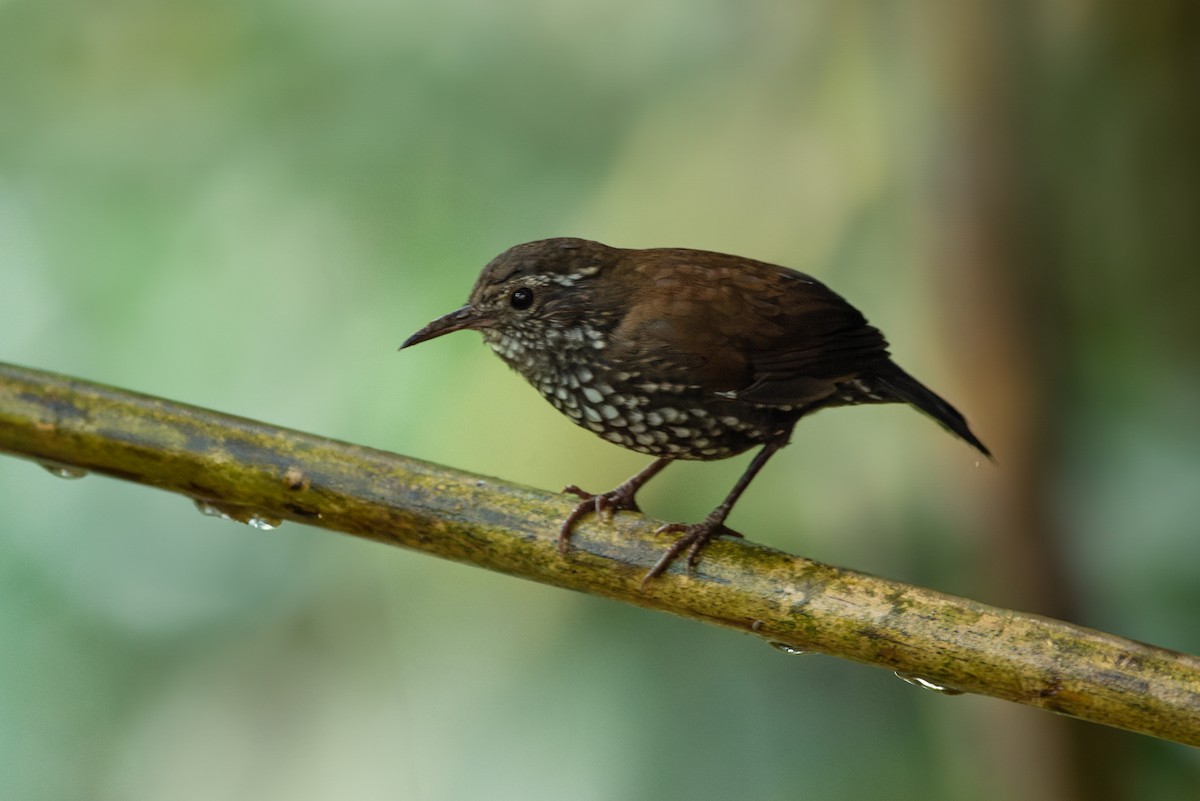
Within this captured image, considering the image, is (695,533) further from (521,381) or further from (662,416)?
(521,381)

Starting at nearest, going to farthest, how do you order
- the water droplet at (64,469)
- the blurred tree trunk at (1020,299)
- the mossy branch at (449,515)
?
1. the mossy branch at (449,515)
2. the water droplet at (64,469)
3. the blurred tree trunk at (1020,299)

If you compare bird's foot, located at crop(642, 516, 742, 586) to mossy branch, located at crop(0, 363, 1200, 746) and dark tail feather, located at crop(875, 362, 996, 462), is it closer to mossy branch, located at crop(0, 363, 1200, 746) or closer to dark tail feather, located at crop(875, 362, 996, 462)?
mossy branch, located at crop(0, 363, 1200, 746)

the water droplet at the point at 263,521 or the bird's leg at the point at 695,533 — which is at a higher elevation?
the bird's leg at the point at 695,533

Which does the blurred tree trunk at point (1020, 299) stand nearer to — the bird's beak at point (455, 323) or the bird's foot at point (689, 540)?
the bird's foot at point (689, 540)

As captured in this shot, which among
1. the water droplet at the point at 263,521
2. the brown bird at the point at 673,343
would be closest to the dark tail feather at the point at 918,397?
the brown bird at the point at 673,343

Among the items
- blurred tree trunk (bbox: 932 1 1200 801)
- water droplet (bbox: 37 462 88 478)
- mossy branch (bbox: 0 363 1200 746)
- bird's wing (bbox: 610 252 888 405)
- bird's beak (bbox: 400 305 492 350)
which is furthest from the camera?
blurred tree trunk (bbox: 932 1 1200 801)

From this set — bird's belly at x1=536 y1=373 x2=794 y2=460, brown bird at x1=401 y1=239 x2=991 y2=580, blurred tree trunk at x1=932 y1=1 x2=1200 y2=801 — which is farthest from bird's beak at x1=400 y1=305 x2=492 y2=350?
blurred tree trunk at x1=932 y1=1 x2=1200 y2=801

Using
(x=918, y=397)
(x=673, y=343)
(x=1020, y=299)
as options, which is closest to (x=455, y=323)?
(x=673, y=343)
